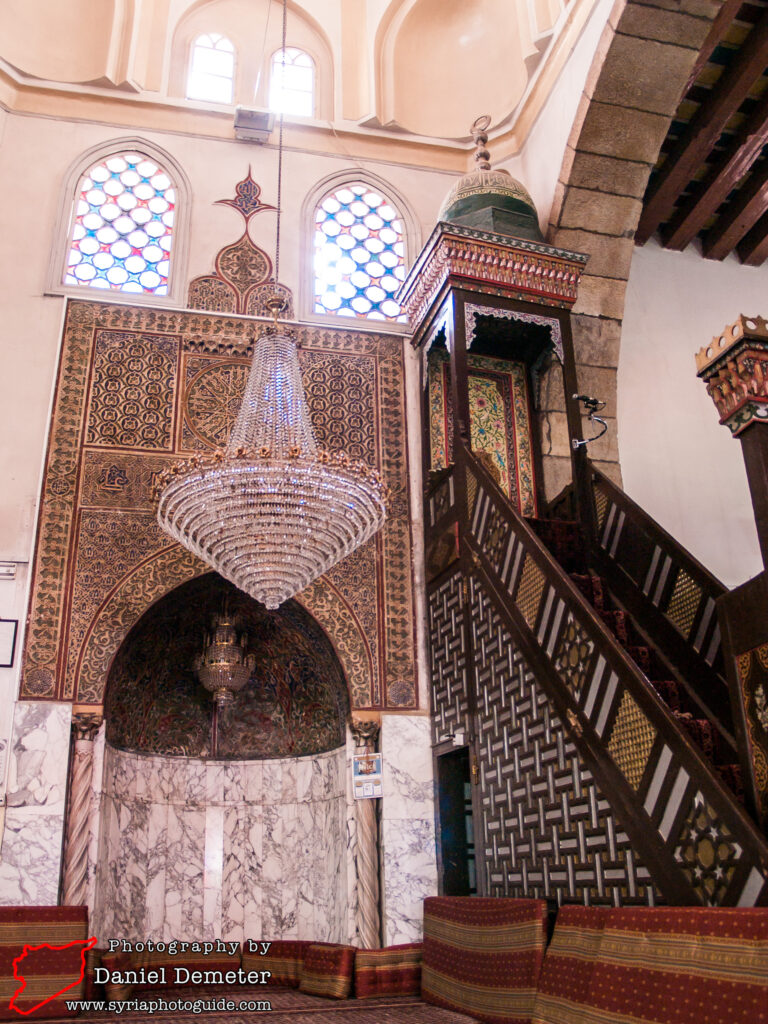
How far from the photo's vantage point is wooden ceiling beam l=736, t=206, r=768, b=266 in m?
8.00

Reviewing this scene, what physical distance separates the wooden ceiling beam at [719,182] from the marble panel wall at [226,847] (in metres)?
5.21

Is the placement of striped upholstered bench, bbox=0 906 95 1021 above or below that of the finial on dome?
below

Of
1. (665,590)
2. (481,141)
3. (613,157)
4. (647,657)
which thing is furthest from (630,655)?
(481,141)

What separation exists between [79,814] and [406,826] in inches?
74.2

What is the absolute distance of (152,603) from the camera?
574 centimetres

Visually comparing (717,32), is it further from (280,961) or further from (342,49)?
(280,961)

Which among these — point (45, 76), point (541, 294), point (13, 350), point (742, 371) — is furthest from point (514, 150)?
point (742, 371)

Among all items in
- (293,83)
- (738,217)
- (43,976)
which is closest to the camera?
(43,976)

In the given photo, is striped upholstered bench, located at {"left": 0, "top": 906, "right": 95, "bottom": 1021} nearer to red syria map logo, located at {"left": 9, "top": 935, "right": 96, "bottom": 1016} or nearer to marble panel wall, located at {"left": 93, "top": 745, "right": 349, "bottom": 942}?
red syria map logo, located at {"left": 9, "top": 935, "right": 96, "bottom": 1016}

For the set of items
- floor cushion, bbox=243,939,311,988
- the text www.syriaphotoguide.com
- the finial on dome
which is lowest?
the text www.syriaphotoguide.com

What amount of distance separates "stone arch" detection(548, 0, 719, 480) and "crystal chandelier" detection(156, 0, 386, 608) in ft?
8.53

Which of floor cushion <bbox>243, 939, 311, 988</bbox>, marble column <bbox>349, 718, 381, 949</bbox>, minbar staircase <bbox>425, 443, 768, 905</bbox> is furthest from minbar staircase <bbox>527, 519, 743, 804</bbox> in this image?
floor cushion <bbox>243, 939, 311, 988</bbox>

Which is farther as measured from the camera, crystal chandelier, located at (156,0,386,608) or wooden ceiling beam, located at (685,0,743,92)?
wooden ceiling beam, located at (685,0,743,92)

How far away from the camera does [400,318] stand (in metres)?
6.99
